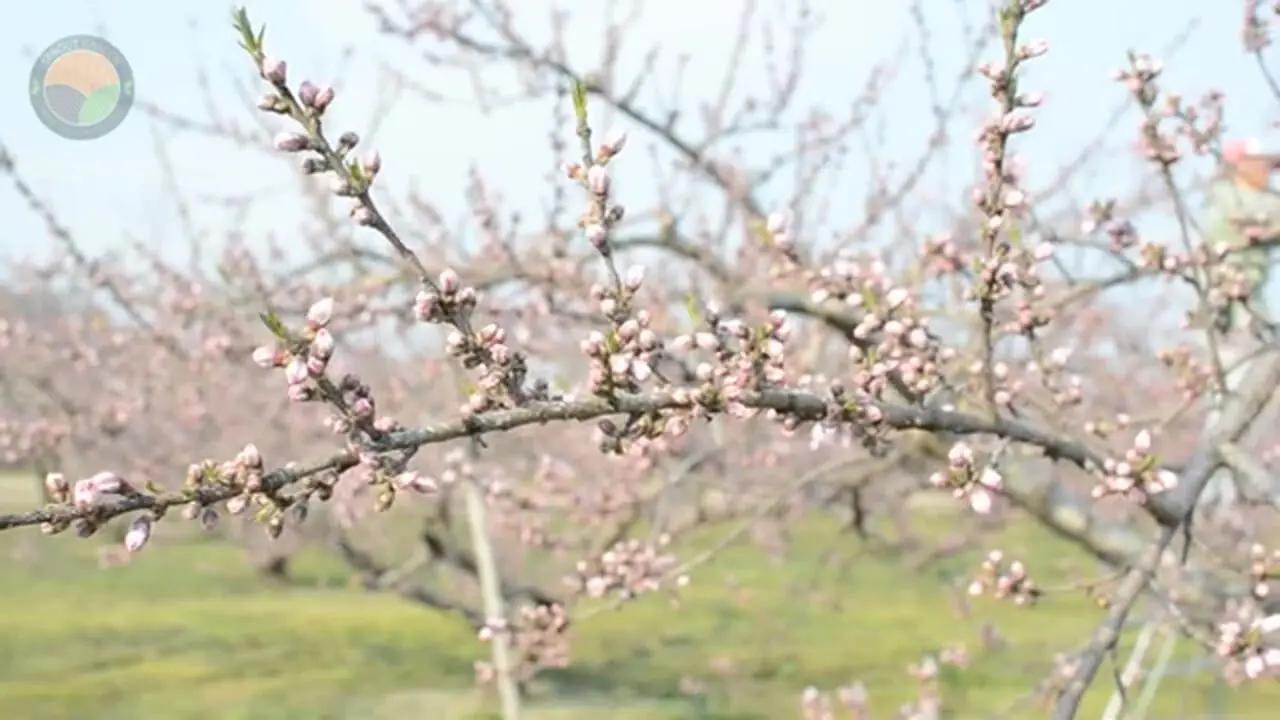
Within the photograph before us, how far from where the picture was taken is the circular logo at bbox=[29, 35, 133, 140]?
211 cm

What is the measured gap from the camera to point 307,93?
1.41 meters

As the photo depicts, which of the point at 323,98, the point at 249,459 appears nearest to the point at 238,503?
the point at 249,459

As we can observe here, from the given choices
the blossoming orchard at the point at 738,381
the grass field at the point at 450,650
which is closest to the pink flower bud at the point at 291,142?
the blossoming orchard at the point at 738,381

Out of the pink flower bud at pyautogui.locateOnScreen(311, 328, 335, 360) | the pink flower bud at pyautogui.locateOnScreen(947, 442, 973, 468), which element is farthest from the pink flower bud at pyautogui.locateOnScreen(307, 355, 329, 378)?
the pink flower bud at pyautogui.locateOnScreen(947, 442, 973, 468)

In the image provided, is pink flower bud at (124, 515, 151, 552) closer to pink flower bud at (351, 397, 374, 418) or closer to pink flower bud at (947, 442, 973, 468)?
pink flower bud at (351, 397, 374, 418)

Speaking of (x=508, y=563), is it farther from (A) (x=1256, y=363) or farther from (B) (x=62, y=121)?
(B) (x=62, y=121)

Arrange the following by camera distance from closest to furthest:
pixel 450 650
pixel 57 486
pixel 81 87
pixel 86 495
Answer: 1. pixel 86 495
2. pixel 57 486
3. pixel 81 87
4. pixel 450 650

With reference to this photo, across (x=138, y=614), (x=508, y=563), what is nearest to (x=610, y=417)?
(x=508, y=563)

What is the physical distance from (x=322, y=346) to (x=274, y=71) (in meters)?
0.27

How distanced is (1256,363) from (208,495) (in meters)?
2.92

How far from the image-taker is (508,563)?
10828 millimetres

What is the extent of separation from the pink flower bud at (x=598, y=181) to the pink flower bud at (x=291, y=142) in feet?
1.05

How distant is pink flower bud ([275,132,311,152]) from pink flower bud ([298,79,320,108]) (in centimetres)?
4

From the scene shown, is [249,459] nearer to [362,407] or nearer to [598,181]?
[362,407]
